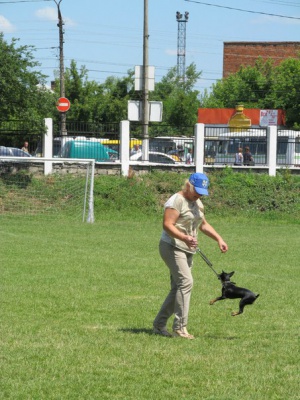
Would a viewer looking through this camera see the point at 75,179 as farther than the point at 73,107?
No

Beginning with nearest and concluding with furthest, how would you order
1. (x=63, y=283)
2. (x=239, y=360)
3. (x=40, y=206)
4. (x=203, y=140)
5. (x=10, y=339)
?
1. (x=239, y=360)
2. (x=10, y=339)
3. (x=63, y=283)
4. (x=40, y=206)
5. (x=203, y=140)

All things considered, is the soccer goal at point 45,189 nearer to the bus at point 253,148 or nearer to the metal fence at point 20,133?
the metal fence at point 20,133

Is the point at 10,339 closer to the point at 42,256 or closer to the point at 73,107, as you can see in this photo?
the point at 42,256

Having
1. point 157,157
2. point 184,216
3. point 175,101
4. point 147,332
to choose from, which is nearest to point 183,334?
point 147,332

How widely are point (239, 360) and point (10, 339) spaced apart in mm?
2566

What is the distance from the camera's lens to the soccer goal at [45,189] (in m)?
28.3

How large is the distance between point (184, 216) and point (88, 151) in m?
24.0

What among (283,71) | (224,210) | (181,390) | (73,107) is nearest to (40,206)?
(224,210)

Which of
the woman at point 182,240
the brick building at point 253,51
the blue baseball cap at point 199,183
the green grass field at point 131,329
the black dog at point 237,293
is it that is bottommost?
the green grass field at point 131,329

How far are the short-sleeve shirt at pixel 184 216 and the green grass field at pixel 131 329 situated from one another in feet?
3.57

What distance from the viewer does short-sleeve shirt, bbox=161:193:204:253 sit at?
940 cm

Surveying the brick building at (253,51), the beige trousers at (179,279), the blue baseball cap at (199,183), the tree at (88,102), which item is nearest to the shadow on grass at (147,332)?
the beige trousers at (179,279)

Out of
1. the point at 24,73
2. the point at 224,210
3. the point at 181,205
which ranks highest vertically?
the point at 24,73

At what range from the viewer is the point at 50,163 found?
31.3 m
